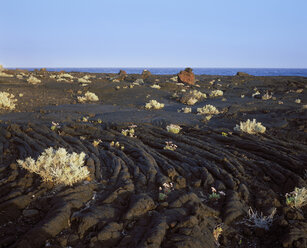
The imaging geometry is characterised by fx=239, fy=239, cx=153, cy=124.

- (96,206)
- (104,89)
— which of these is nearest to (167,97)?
(104,89)

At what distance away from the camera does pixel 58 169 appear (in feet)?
17.3

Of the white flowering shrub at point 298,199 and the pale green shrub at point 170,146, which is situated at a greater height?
the pale green shrub at point 170,146

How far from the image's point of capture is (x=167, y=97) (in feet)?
67.9

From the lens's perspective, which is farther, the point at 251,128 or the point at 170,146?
the point at 251,128

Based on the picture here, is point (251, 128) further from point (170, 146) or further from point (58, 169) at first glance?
point (58, 169)

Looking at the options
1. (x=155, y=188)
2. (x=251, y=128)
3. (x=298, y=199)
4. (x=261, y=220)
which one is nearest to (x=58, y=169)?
(x=155, y=188)

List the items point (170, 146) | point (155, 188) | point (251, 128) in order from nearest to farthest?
point (155, 188) → point (170, 146) → point (251, 128)

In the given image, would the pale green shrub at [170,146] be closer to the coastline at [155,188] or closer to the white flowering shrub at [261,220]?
the coastline at [155,188]

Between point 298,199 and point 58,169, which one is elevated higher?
point 58,169

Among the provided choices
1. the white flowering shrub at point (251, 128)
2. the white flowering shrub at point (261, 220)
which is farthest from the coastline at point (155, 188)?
the white flowering shrub at point (251, 128)

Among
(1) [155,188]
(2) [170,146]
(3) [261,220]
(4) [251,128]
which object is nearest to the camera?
(3) [261,220]

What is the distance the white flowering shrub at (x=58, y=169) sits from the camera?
521 centimetres

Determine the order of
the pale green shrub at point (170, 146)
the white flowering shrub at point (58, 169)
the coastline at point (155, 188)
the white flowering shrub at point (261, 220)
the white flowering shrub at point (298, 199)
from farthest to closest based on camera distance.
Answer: the pale green shrub at point (170, 146) < the white flowering shrub at point (58, 169) < the white flowering shrub at point (298, 199) < the white flowering shrub at point (261, 220) < the coastline at point (155, 188)

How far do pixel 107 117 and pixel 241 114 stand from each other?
7.52 meters
